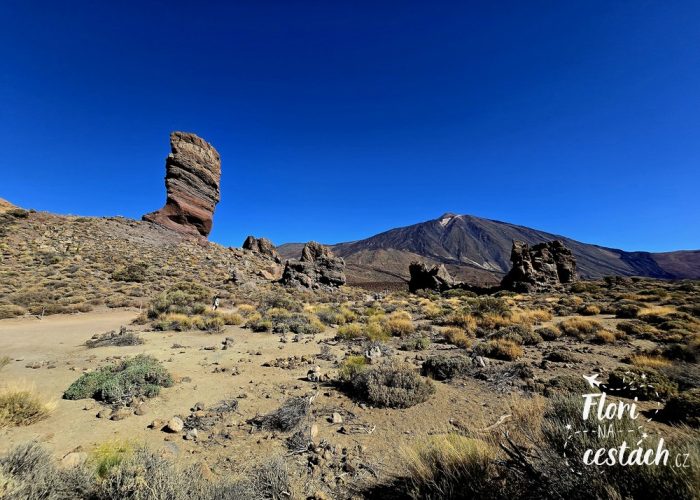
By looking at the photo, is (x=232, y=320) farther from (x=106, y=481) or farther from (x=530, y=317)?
(x=530, y=317)

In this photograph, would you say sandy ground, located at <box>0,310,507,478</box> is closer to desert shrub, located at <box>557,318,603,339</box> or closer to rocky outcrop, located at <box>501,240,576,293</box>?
desert shrub, located at <box>557,318,603,339</box>

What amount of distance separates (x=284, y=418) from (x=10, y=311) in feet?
60.4

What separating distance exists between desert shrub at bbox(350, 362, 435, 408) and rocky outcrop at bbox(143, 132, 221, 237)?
41.0 m

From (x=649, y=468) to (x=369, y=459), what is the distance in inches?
108

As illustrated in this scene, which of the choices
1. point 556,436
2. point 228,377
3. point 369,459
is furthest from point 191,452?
point 556,436

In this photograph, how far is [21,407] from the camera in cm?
447

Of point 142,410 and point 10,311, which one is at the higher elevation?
point 10,311

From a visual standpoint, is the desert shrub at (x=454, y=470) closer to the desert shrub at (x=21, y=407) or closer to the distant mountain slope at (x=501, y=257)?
the desert shrub at (x=21, y=407)

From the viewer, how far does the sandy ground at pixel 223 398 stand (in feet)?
13.2

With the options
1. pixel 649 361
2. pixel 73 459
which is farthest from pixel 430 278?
pixel 73 459

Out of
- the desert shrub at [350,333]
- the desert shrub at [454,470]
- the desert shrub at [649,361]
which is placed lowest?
the desert shrub at [649,361]

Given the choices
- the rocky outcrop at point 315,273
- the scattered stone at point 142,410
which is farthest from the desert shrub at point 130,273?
the scattered stone at point 142,410

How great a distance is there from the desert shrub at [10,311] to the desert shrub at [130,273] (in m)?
8.87

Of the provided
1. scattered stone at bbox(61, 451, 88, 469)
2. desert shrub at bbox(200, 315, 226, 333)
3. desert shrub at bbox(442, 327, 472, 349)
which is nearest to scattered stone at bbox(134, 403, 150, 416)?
scattered stone at bbox(61, 451, 88, 469)
